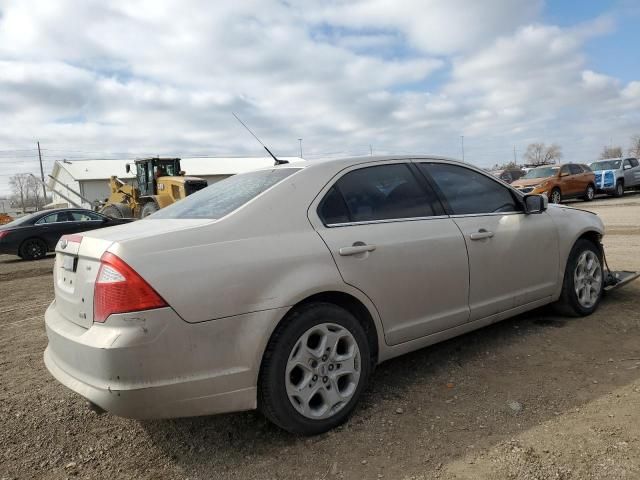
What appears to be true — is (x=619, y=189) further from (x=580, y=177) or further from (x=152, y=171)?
(x=152, y=171)

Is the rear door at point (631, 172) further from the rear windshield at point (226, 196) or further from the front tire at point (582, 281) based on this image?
the rear windshield at point (226, 196)

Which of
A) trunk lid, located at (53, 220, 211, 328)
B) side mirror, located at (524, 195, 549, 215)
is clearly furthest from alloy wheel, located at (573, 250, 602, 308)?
trunk lid, located at (53, 220, 211, 328)

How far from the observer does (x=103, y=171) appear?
213ft

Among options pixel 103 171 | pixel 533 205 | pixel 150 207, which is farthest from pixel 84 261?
pixel 103 171

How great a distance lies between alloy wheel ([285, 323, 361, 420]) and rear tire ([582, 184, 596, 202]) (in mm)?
21120

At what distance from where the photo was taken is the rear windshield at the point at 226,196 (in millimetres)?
3000

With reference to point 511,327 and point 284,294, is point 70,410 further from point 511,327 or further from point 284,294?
point 511,327

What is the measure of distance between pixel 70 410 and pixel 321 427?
1.69 meters

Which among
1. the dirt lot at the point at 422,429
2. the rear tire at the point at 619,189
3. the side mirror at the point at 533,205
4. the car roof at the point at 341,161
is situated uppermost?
the car roof at the point at 341,161

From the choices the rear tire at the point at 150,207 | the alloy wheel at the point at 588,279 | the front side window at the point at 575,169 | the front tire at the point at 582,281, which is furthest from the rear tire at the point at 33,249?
the front side window at the point at 575,169

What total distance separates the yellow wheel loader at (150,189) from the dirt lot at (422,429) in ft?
49.1

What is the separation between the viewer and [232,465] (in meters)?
2.59

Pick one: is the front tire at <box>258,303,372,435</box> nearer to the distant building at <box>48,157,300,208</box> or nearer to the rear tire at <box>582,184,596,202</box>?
the rear tire at <box>582,184,596,202</box>

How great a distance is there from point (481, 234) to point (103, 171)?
68.3 meters
